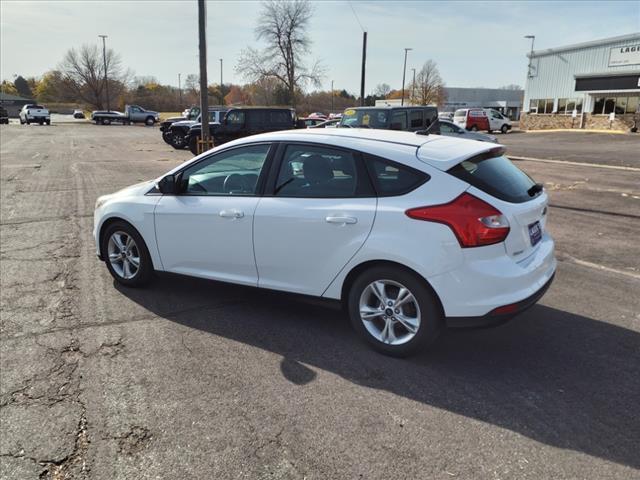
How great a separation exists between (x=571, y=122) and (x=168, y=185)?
146 feet

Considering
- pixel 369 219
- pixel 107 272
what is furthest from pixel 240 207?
pixel 107 272

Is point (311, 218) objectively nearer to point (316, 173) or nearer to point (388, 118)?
point (316, 173)

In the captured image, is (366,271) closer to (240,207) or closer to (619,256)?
(240,207)

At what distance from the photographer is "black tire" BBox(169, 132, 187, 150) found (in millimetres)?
24484

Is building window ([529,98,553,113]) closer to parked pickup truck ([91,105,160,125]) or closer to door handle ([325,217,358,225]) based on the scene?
parked pickup truck ([91,105,160,125])

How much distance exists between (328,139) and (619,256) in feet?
14.9

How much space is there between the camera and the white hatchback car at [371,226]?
349 centimetres

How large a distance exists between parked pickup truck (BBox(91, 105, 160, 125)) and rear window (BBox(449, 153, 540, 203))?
57.4 meters

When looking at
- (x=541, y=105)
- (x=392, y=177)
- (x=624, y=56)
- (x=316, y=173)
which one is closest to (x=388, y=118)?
(x=316, y=173)

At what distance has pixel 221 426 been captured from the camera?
303 centimetres

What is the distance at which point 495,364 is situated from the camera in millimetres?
3754

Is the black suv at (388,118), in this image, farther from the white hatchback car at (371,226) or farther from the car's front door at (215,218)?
the white hatchback car at (371,226)

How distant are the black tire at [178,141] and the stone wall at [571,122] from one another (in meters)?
30.9

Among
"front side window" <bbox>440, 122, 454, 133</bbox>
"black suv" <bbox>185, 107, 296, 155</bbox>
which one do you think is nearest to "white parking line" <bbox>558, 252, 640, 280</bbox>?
"front side window" <bbox>440, 122, 454, 133</bbox>
